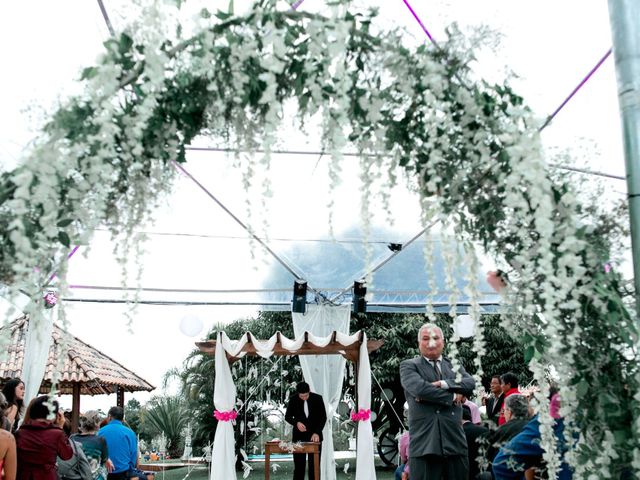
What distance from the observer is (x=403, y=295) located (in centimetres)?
920

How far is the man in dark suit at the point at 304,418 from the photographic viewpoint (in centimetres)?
801

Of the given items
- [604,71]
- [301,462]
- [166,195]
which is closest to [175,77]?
[166,195]

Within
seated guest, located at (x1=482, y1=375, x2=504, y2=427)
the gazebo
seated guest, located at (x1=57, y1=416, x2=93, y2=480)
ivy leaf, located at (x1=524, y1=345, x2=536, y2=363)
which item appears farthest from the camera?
the gazebo

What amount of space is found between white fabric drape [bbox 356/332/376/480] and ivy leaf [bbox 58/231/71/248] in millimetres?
5862

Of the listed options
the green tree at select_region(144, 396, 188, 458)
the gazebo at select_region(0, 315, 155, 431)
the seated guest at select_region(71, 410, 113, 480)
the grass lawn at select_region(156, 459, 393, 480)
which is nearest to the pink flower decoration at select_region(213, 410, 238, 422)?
the seated guest at select_region(71, 410, 113, 480)

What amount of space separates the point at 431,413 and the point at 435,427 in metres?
0.11

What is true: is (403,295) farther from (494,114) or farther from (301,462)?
(494,114)

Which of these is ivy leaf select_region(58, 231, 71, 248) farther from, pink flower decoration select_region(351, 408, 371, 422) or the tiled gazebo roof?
the tiled gazebo roof

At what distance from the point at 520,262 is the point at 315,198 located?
4242 millimetres

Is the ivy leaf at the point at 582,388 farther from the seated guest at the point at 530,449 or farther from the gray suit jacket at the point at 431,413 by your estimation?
the gray suit jacket at the point at 431,413

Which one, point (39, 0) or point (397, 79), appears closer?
point (397, 79)

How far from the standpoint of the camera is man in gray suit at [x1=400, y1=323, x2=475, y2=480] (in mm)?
4438

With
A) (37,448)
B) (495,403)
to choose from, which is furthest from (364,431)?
(37,448)

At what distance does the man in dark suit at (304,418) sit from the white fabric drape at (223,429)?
0.75 m
